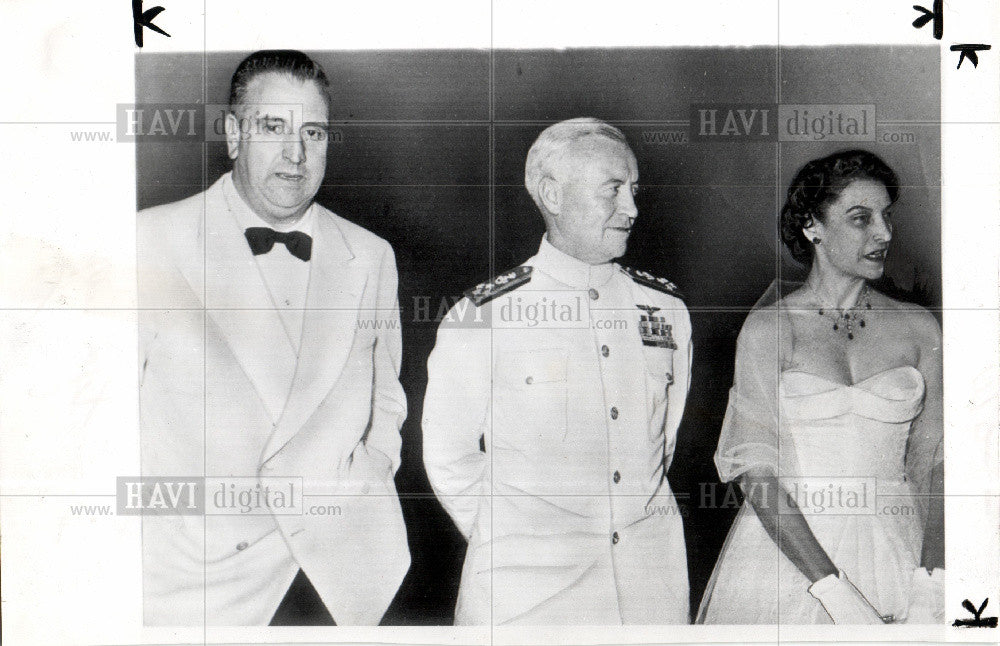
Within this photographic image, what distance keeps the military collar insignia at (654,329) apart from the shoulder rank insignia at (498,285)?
0.39m

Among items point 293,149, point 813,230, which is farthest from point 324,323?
point 813,230

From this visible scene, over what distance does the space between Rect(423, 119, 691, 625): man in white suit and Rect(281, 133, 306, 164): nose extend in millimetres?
713

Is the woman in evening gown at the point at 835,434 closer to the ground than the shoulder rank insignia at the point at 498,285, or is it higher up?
closer to the ground

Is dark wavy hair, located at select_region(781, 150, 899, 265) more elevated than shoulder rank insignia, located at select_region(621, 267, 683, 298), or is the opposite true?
dark wavy hair, located at select_region(781, 150, 899, 265)

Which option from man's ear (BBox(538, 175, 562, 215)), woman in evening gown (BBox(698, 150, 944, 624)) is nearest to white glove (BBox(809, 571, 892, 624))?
woman in evening gown (BBox(698, 150, 944, 624))

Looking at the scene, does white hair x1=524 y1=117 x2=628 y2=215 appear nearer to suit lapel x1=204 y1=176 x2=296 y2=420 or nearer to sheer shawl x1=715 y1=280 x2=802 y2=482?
sheer shawl x1=715 y1=280 x2=802 y2=482

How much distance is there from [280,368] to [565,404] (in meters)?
0.94

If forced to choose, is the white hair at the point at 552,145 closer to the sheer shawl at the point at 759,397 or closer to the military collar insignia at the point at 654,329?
the military collar insignia at the point at 654,329

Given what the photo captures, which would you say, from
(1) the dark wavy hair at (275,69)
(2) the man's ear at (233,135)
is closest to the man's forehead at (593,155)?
(1) the dark wavy hair at (275,69)

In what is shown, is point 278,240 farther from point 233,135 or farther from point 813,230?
point 813,230

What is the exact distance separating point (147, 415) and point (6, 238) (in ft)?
2.51

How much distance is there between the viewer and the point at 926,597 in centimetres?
276

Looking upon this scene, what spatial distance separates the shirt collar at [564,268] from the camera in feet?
8.91

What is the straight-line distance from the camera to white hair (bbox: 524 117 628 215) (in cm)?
271
